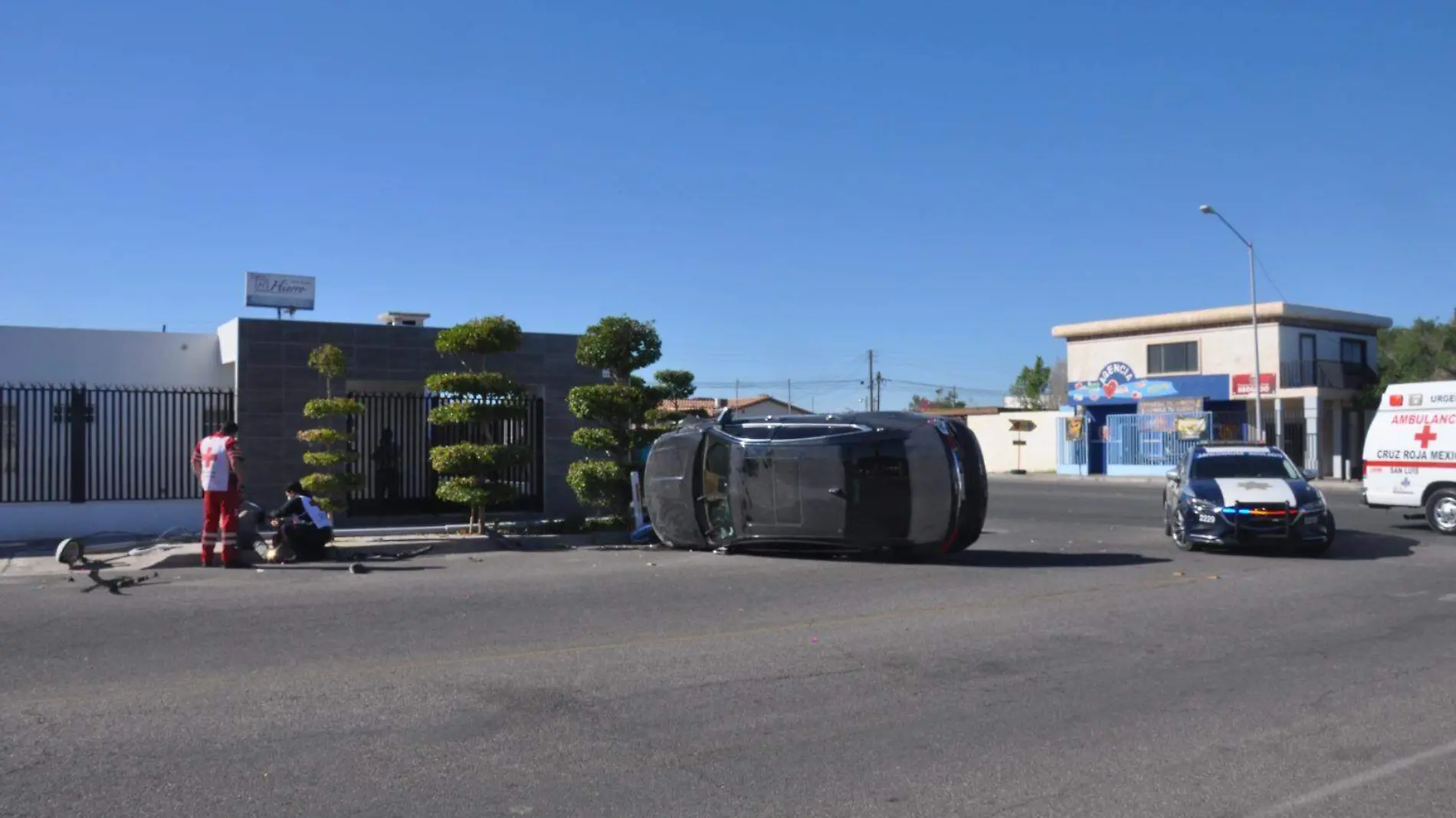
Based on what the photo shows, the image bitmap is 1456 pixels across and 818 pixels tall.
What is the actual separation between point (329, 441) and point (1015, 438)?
39.5m

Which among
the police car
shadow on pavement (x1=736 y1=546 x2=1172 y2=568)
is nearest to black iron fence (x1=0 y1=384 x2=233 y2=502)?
shadow on pavement (x1=736 y1=546 x2=1172 y2=568)

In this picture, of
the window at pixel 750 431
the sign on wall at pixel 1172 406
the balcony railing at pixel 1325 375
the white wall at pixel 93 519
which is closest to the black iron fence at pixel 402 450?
the white wall at pixel 93 519

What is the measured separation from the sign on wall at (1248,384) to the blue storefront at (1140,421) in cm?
23

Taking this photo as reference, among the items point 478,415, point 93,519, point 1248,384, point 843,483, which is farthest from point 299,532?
point 1248,384

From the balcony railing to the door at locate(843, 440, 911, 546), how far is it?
33.1 metres

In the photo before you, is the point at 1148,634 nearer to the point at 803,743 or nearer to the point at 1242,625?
the point at 1242,625

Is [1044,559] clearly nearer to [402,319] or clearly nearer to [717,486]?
[717,486]

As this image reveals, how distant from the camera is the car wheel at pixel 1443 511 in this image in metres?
20.2

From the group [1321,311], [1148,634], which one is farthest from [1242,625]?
[1321,311]

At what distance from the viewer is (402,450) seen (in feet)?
70.0

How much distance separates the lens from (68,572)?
1430 cm

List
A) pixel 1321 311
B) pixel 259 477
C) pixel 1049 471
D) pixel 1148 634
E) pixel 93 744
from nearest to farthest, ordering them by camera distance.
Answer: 1. pixel 93 744
2. pixel 1148 634
3. pixel 259 477
4. pixel 1321 311
5. pixel 1049 471

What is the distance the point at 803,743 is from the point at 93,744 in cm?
379

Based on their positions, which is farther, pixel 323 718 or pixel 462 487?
pixel 462 487
